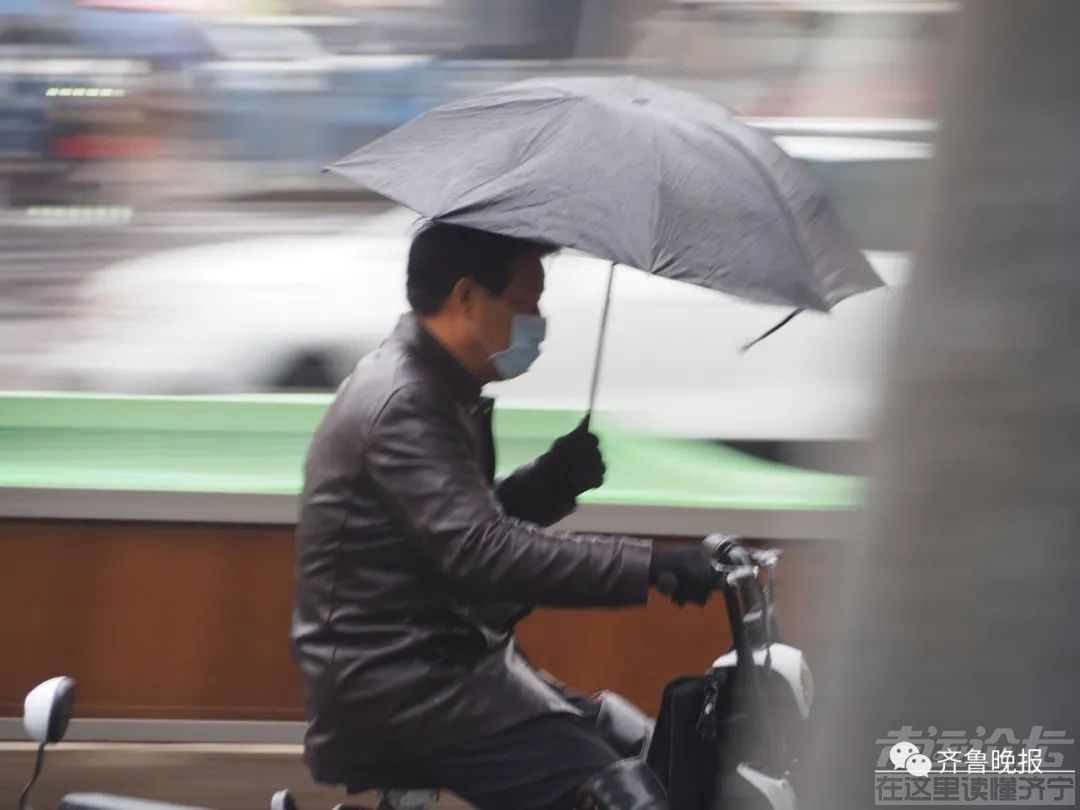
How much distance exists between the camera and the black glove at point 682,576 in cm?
254

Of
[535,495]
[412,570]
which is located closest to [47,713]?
[412,570]

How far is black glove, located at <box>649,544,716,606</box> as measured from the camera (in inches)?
99.9

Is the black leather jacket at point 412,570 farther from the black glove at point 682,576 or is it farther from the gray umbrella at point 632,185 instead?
the gray umbrella at point 632,185

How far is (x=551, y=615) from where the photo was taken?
4.73 meters

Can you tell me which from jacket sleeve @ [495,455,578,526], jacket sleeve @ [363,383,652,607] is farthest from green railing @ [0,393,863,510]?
jacket sleeve @ [363,383,652,607]

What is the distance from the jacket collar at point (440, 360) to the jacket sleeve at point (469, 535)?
91 mm

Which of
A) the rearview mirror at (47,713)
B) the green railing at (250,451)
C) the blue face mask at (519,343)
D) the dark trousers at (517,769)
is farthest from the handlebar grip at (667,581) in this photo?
the green railing at (250,451)

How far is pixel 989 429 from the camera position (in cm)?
158

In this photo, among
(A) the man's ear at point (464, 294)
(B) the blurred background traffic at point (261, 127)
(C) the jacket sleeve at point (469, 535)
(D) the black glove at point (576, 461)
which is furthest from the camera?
(B) the blurred background traffic at point (261, 127)

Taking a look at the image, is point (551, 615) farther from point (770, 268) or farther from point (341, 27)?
point (770, 268)

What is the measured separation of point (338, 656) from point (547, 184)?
0.81 metres

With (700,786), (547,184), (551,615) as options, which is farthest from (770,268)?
(551,615)

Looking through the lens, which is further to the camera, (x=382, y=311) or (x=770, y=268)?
(x=382, y=311)

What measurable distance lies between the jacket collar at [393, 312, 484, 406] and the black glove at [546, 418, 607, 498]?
379mm
